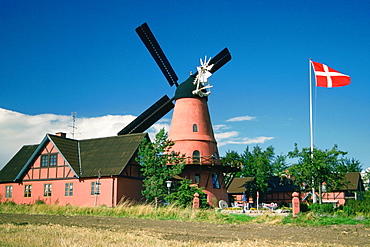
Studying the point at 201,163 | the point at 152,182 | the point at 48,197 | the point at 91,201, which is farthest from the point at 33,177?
the point at 201,163

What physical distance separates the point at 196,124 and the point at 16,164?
51.4ft

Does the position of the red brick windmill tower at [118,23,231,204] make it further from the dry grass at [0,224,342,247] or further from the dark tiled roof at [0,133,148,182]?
the dry grass at [0,224,342,247]

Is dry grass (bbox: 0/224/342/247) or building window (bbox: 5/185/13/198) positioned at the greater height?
building window (bbox: 5/185/13/198)

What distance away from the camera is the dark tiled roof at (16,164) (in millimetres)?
34750

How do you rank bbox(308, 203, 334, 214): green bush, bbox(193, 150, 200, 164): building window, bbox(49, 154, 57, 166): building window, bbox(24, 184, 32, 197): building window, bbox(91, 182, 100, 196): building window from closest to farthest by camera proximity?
bbox(308, 203, 334, 214): green bush < bbox(91, 182, 100, 196): building window < bbox(49, 154, 57, 166): building window < bbox(193, 150, 200, 164): building window < bbox(24, 184, 32, 197): building window

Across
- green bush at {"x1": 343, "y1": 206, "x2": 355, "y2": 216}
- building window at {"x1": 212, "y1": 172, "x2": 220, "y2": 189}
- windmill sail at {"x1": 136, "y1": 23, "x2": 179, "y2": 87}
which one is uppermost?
windmill sail at {"x1": 136, "y1": 23, "x2": 179, "y2": 87}

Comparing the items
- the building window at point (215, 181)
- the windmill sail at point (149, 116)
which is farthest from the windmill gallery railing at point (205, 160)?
the windmill sail at point (149, 116)

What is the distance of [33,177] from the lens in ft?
110

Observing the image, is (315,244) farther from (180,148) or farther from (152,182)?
(180,148)

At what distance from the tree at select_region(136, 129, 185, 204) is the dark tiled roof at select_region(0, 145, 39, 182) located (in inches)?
441

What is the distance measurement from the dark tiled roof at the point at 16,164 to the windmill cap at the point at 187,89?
13.8 meters

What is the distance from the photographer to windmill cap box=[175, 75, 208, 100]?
114 feet

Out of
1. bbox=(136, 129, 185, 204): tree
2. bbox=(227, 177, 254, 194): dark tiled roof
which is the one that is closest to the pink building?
bbox=(136, 129, 185, 204): tree

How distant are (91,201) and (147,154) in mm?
5304
